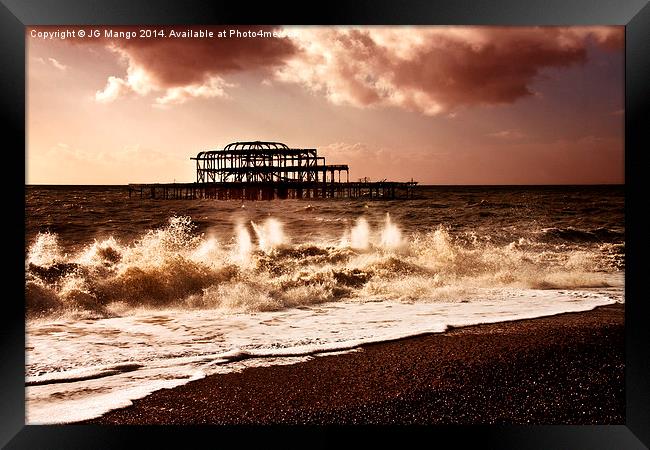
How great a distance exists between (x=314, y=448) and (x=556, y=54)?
254 inches

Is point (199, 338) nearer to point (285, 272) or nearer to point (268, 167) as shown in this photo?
point (285, 272)

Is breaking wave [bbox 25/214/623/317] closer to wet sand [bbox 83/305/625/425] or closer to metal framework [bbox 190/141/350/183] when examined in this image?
wet sand [bbox 83/305/625/425]

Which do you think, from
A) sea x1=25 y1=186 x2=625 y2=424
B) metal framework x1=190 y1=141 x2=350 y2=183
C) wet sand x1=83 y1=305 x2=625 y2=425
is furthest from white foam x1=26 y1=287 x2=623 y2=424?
metal framework x1=190 y1=141 x2=350 y2=183

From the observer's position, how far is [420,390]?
4.36m

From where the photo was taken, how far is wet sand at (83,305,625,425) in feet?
13.8

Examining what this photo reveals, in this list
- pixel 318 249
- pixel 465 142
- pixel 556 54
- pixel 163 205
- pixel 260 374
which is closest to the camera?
pixel 260 374

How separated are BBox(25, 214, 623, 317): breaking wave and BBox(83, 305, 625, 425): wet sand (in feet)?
7.83

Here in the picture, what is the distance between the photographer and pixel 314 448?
406 centimetres

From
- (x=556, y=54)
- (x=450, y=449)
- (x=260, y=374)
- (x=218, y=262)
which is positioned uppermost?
(x=556, y=54)
